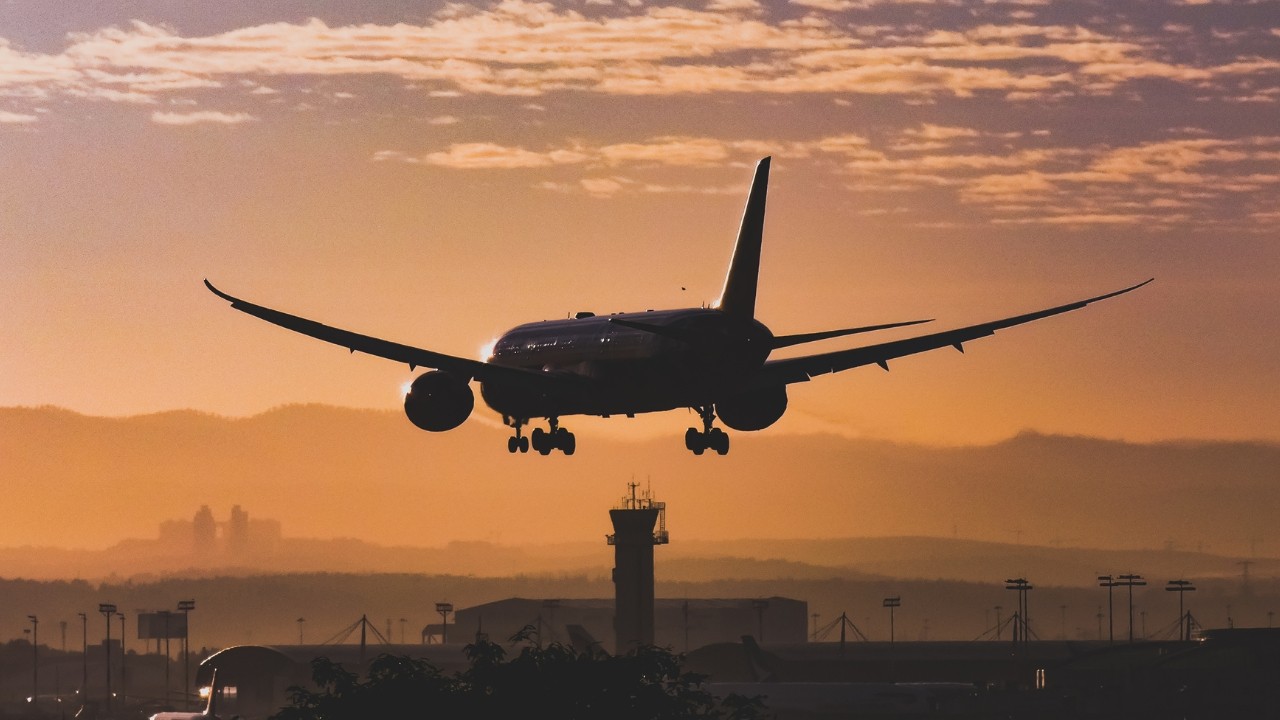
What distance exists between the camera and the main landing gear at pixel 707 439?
94.2 metres

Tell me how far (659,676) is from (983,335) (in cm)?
2357

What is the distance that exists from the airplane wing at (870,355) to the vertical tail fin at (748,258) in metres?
3.55

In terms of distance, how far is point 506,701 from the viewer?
70.1 meters

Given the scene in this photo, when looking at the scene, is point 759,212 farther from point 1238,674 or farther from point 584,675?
point 1238,674

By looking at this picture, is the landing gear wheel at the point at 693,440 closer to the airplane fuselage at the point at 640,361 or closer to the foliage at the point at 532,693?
the airplane fuselage at the point at 640,361

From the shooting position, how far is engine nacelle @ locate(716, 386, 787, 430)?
9556 cm

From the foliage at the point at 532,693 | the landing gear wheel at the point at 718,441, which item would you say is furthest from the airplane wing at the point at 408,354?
the foliage at the point at 532,693

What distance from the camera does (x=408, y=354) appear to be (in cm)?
9038

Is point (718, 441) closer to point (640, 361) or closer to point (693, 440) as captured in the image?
point (693, 440)

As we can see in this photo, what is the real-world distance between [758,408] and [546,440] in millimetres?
9793

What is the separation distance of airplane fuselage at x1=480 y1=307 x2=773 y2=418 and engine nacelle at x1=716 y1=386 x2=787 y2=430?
17.6 feet

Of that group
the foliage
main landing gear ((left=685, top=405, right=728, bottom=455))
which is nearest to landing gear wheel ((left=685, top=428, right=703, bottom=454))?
main landing gear ((left=685, top=405, right=728, bottom=455))

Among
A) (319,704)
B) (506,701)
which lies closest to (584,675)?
(506,701)

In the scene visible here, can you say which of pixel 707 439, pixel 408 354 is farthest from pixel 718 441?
pixel 408 354
